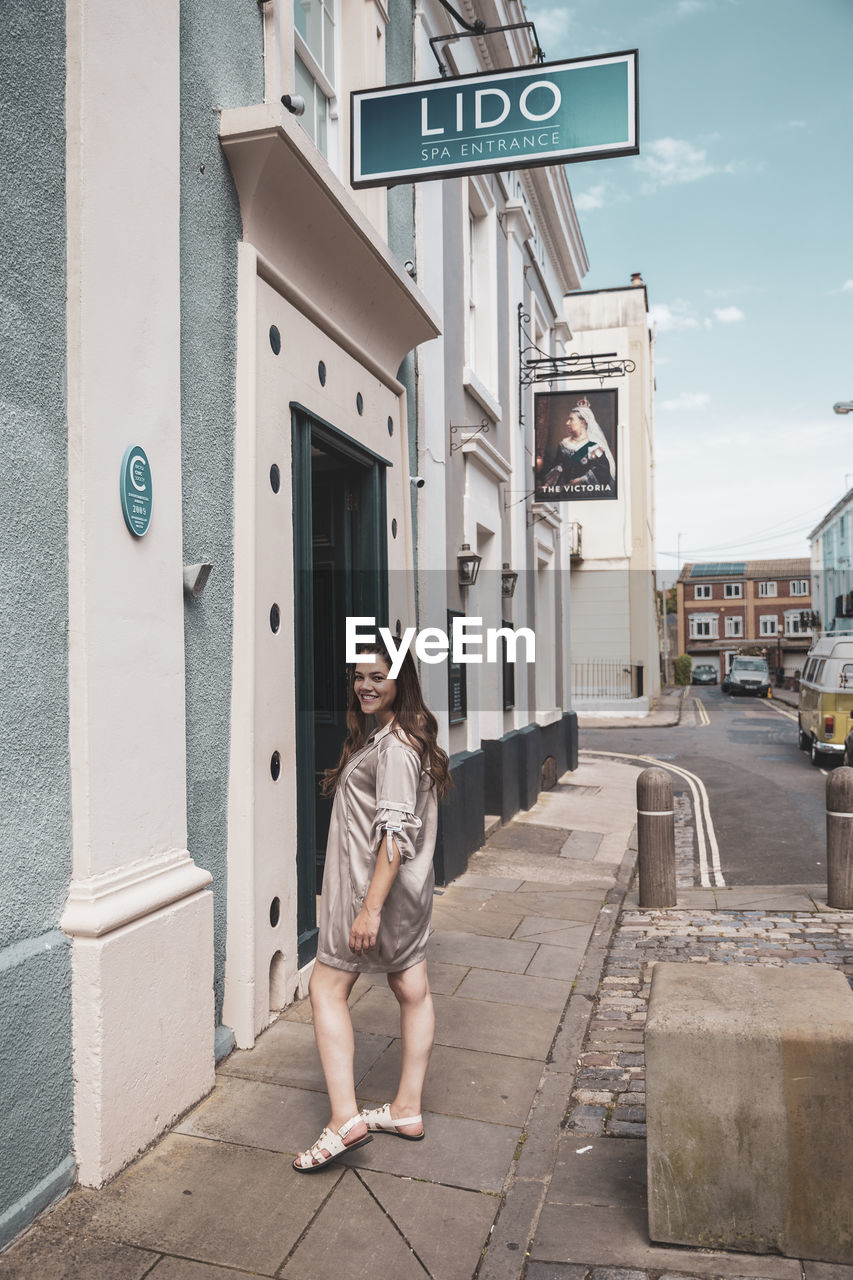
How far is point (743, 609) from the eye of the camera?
257ft

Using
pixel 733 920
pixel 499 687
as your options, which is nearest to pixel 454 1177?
pixel 733 920

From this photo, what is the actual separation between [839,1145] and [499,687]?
8.27 meters

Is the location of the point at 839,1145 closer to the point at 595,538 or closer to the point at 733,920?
the point at 733,920

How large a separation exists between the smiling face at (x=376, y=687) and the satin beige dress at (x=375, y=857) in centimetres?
10

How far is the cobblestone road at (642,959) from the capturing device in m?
4.13

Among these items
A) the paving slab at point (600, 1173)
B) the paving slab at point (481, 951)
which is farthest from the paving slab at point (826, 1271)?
the paving slab at point (481, 951)

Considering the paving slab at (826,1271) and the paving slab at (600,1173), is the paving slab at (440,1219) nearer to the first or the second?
the paving slab at (600,1173)

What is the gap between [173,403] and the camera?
154 inches

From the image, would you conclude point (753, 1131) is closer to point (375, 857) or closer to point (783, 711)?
point (375, 857)

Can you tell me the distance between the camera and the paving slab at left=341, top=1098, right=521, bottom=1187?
3449 mm

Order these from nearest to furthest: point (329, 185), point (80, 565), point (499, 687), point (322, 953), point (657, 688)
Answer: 1. point (80, 565)
2. point (322, 953)
3. point (329, 185)
4. point (499, 687)
5. point (657, 688)

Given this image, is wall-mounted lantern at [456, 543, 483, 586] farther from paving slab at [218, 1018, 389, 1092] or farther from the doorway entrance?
paving slab at [218, 1018, 389, 1092]

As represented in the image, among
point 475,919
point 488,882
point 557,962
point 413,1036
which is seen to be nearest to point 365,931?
point 413,1036

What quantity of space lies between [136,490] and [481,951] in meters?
3.81
